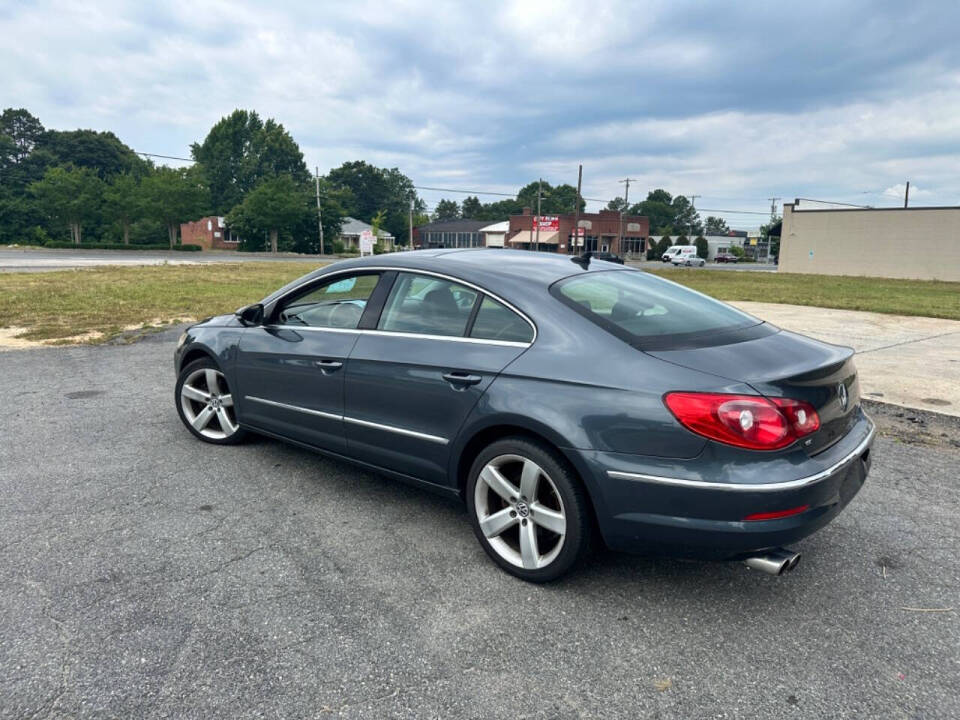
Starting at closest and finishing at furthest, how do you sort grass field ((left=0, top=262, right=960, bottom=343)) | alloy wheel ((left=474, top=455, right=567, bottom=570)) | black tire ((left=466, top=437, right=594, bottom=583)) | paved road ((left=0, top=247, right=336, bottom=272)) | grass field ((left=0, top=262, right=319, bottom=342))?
1. black tire ((left=466, top=437, right=594, bottom=583))
2. alloy wheel ((left=474, top=455, right=567, bottom=570))
3. grass field ((left=0, top=262, right=319, bottom=342))
4. grass field ((left=0, top=262, right=960, bottom=343))
5. paved road ((left=0, top=247, right=336, bottom=272))

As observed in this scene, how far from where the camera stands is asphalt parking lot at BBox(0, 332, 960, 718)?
2.22 metres

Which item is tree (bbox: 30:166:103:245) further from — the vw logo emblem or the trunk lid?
the vw logo emblem

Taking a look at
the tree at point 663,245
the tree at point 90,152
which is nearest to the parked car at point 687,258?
the tree at point 663,245

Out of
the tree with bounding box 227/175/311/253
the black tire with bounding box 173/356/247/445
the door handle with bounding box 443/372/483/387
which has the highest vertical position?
the tree with bounding box 227/175/311/253

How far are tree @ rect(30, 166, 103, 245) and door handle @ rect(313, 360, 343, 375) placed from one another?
70.8 m

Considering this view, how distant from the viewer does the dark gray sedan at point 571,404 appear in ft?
8.16

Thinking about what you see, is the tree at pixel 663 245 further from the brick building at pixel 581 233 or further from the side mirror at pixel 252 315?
the side mirror at pixel 252 315

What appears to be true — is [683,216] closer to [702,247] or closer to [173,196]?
[702,247]

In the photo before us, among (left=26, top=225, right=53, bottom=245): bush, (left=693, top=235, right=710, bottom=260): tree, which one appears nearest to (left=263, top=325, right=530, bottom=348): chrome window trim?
(left=26, top=225, right=53, bottom=245): bush

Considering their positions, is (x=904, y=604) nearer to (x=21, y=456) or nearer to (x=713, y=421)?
(x=713, y=421)

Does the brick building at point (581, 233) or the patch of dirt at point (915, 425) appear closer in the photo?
the patch of dirt at point (915, 425)

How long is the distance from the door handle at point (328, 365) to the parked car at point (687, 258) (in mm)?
59444

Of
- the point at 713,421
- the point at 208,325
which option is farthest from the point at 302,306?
the point at 713,421

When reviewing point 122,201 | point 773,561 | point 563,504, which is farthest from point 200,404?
point 122,201
